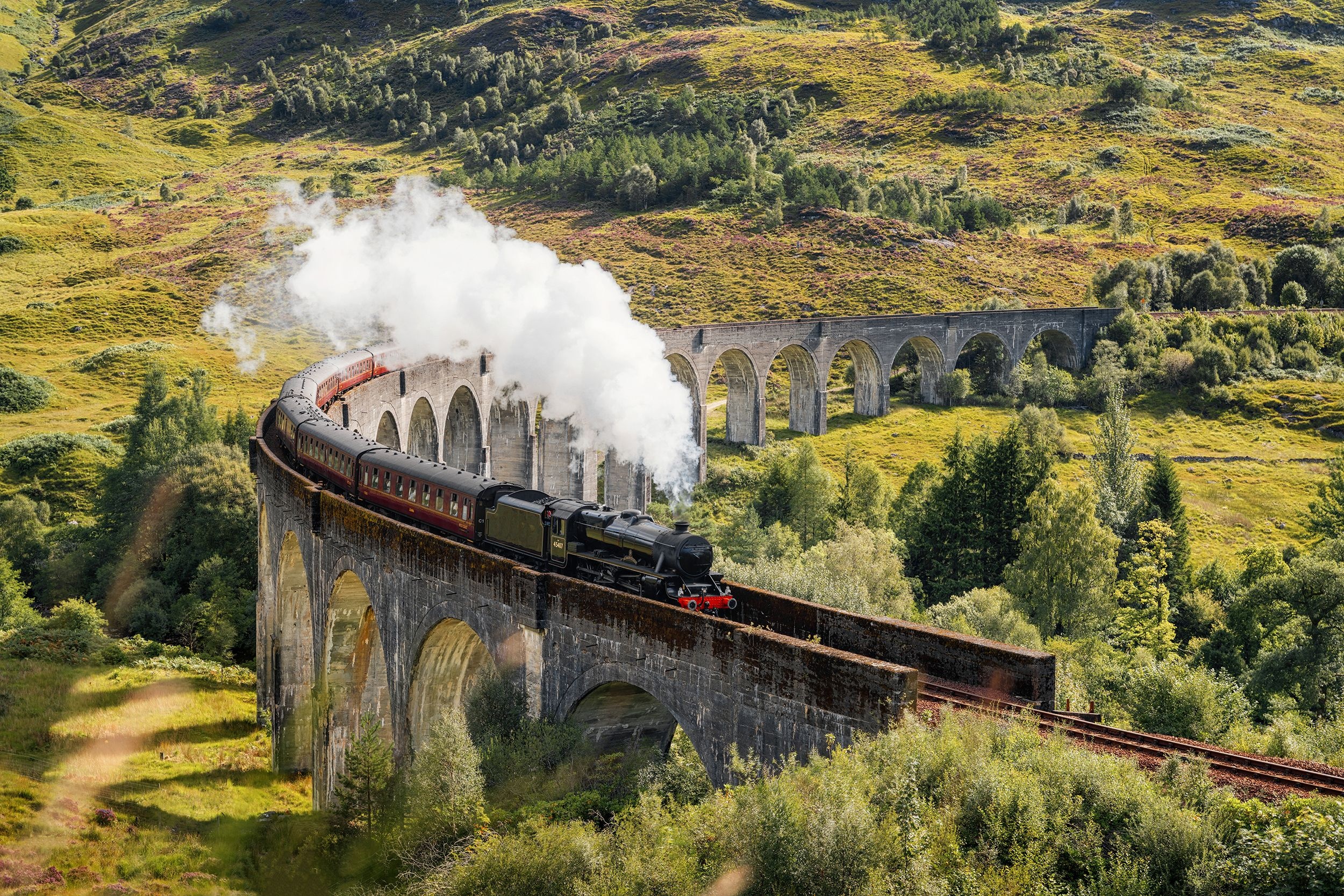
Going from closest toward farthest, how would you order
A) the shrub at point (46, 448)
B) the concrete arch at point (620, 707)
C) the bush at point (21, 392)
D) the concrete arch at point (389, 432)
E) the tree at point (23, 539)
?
the concrete arch at point (620, 707)
the concrete arch at point (389, 432)
the tree at point (23, 539)
the shrub at point (46, 448)
the bush at point (21, 392)

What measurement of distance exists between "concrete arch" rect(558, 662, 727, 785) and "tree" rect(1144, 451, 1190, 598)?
36.9 meters

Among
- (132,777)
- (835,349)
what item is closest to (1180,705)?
(132,777)

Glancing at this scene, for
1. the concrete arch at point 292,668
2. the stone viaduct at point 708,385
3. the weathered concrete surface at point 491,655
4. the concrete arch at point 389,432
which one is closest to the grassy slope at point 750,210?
the stone viaduct at point 708,385

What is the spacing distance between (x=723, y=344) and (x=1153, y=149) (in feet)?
303

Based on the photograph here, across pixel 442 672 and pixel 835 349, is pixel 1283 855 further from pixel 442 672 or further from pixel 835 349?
pixel 835 349

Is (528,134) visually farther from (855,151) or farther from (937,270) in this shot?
(937,270)

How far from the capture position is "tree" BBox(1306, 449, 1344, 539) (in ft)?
174

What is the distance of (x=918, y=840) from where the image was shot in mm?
13789

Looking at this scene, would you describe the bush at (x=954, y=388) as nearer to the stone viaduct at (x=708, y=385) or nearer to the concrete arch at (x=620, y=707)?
the stone viaduct at (x=708, y=385)

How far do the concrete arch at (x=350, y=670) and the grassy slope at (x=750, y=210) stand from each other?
4825cm

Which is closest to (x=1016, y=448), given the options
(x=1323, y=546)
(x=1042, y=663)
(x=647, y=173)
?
(x=1323, y=546)

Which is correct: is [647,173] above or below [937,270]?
above

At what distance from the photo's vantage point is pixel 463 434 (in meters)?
56.0

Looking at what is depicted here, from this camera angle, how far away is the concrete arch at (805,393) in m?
82.3
